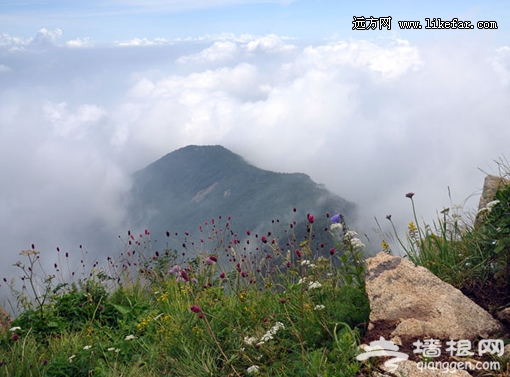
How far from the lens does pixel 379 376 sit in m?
3.73

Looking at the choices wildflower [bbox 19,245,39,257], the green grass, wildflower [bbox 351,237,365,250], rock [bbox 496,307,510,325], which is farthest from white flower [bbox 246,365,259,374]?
wildflower [bbox 19,245,39,257]

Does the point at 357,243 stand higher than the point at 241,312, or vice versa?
the point at 357,243

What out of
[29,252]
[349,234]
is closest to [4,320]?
[29,252]

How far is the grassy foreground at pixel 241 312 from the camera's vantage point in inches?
183

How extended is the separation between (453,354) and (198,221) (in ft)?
545

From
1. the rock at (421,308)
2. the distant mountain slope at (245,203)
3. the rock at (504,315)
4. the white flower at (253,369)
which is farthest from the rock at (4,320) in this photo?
the distant mountain slope at (245,203)

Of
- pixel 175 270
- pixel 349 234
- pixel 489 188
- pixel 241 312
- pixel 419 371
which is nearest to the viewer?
pixel 419 371

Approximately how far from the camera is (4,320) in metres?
7.88

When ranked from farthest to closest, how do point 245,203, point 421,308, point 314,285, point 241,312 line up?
point 245,203 < point 241,312 < point 314,285 < point 421,308

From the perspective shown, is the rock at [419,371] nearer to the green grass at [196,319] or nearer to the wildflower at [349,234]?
the green grass at [196,319]

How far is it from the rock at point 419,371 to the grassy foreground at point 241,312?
0.25 m

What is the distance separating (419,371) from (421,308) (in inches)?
35.2

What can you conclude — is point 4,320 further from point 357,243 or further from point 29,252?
point 357,243

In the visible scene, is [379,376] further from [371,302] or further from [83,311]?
[83,311]
